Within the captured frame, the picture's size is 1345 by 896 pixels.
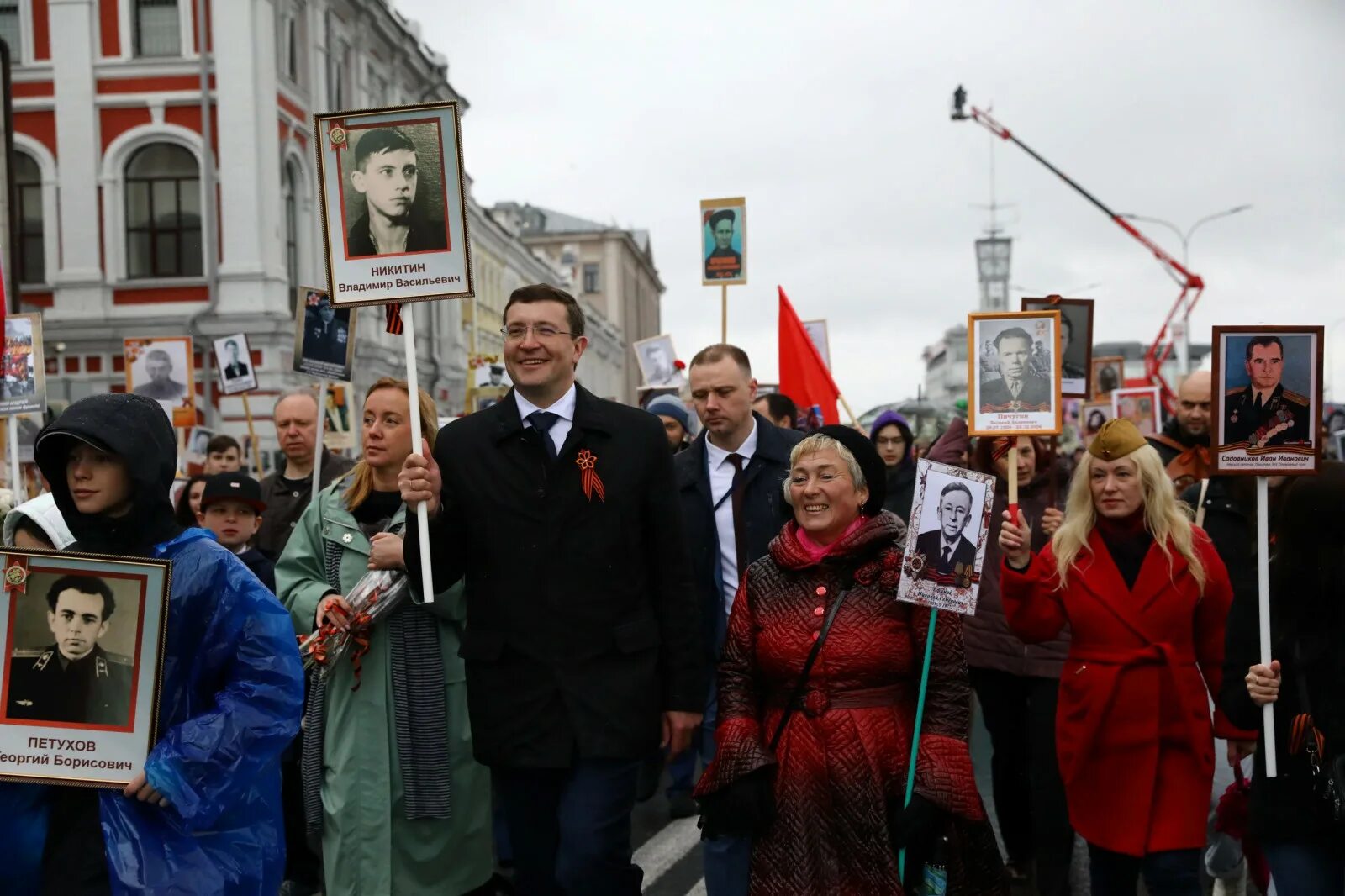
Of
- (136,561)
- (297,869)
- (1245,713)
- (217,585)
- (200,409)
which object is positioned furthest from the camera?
(200,409)

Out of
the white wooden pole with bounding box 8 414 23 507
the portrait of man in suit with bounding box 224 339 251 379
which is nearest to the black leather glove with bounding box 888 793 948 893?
the white wooden pole with bounding box 8 414 23 507

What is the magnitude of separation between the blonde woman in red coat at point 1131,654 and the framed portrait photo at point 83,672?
9.05 feet

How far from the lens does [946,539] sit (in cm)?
425

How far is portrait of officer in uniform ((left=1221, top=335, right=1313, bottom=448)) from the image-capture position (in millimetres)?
4754

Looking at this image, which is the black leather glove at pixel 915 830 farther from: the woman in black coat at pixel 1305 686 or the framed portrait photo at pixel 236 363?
the framed portrait photo at pixel 236 363

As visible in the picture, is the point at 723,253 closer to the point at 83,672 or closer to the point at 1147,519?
the point at 1147,519

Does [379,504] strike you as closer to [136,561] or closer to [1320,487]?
[136,561]

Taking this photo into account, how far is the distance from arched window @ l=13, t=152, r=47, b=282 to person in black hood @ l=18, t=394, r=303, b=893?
1226 inches

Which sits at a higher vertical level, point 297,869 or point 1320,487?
point 1320,487

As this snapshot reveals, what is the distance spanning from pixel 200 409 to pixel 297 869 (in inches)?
993

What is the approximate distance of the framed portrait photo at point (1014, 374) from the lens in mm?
5242

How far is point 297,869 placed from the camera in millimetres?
6008

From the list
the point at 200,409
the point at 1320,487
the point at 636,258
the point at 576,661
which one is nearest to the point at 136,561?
the point at 576,661

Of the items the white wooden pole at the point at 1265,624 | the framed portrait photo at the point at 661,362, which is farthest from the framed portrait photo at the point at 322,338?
the framed portrait photo at the point at 661,362
